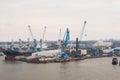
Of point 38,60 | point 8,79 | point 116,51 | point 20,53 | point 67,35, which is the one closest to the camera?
point 8,79

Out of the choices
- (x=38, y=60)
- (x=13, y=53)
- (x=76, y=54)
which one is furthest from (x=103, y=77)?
(x=13, y=53)

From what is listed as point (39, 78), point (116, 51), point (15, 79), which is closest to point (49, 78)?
point (39, 78)

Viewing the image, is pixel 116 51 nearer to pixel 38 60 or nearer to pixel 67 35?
pixel 67 35

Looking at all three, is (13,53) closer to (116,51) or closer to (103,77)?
(116,51)

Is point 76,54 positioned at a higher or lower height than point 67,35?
lower

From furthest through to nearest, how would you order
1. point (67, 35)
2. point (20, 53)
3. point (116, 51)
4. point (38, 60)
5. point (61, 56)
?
point (116, 51), point (20, 53), point (67, 35), point (61, 56), point (38, 60)

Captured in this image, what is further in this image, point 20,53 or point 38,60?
point 20,53

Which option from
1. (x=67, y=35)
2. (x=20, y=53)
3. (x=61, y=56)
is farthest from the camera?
(x=20, y=53)

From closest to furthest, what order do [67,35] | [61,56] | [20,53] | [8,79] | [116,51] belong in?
1. [8,79]
2. [61,56]
3. [67,35]
4. [20,53]
5. [116,51]

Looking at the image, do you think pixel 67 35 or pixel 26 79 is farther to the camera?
pixel 67 35
